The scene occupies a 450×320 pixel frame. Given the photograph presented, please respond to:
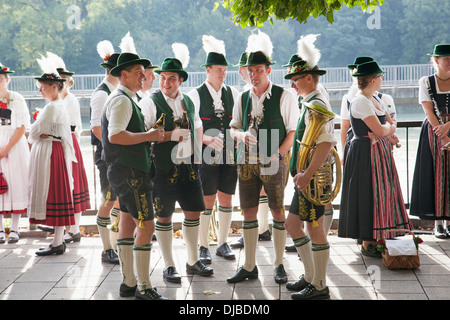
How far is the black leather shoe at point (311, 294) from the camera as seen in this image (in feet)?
13.7

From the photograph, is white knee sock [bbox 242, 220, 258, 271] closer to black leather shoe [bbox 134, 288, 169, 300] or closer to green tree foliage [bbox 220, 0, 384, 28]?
black leather shoe [bbox 134, 288, 169, 300]

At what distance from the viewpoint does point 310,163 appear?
13.1ft

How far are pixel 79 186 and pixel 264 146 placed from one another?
7.60 ft

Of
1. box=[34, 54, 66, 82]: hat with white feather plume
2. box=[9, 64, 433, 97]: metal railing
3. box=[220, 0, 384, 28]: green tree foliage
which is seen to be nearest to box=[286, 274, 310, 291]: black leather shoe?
box=[220, 0, 384, 28]: green tree foliage

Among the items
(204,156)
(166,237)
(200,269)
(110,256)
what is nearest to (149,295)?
(166,237)

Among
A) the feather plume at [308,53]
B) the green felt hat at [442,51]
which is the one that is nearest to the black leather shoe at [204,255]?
the feather plume at [308,53]

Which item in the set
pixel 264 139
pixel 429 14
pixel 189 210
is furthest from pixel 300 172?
pixel 429 14

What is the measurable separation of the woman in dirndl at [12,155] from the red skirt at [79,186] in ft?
2.00

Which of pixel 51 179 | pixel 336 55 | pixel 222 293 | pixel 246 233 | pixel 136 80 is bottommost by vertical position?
pixel 222 293

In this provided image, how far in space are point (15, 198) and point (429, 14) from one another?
40.0 metres

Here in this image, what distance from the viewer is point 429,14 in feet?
136

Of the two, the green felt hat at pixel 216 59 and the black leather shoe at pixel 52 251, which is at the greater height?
the green felt hat at pixel 216 59

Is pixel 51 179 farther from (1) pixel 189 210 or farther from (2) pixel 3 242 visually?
(1) pixel 189 210

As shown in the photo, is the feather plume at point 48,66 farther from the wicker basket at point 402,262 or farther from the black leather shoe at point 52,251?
the wicker basket at point 402,262
